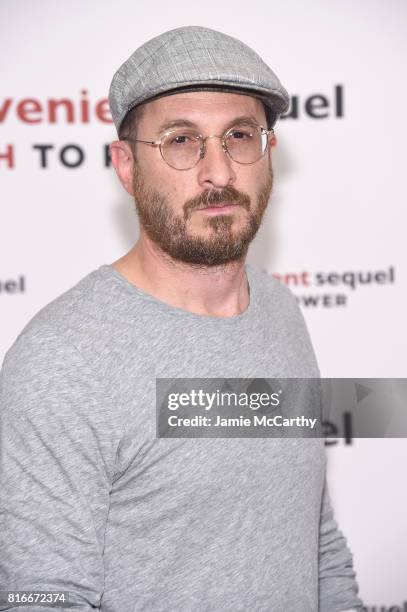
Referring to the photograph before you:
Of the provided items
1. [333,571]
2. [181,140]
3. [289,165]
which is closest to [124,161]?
[181,140]

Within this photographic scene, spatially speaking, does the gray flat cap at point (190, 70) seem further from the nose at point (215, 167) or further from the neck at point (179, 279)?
the neck at point (179, 279)

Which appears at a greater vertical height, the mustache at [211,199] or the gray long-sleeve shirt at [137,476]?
the mustache at [211,199]

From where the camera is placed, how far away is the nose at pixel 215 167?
995 mm

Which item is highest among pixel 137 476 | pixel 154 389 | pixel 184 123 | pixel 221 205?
pixel 184 123

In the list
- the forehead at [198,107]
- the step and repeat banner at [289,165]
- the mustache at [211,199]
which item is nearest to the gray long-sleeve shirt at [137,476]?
the mustache at [211,199]

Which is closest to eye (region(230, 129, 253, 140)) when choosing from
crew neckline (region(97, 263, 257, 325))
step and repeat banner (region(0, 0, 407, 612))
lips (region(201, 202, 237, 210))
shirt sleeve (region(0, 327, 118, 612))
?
lips (region(201, 202, 237, 210))

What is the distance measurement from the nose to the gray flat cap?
84 mm

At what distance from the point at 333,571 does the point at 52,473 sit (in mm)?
593

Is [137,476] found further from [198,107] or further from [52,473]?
[198,107]

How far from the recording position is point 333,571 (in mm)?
1216

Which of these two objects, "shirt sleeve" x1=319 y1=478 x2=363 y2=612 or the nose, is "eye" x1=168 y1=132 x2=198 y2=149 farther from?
"shirt sleeve" x1=319 y1=478 x2=363 y2=612

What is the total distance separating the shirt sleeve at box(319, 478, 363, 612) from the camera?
3.92ft

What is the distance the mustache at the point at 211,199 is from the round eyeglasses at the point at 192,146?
47 millimetres

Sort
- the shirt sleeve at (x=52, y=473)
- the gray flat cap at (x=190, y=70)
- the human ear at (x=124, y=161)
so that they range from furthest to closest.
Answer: the human ear at (x=124, y=161) < the gray flat cap at (x=190, y=70) < the shirt sleeve at (x=52, y=473)
